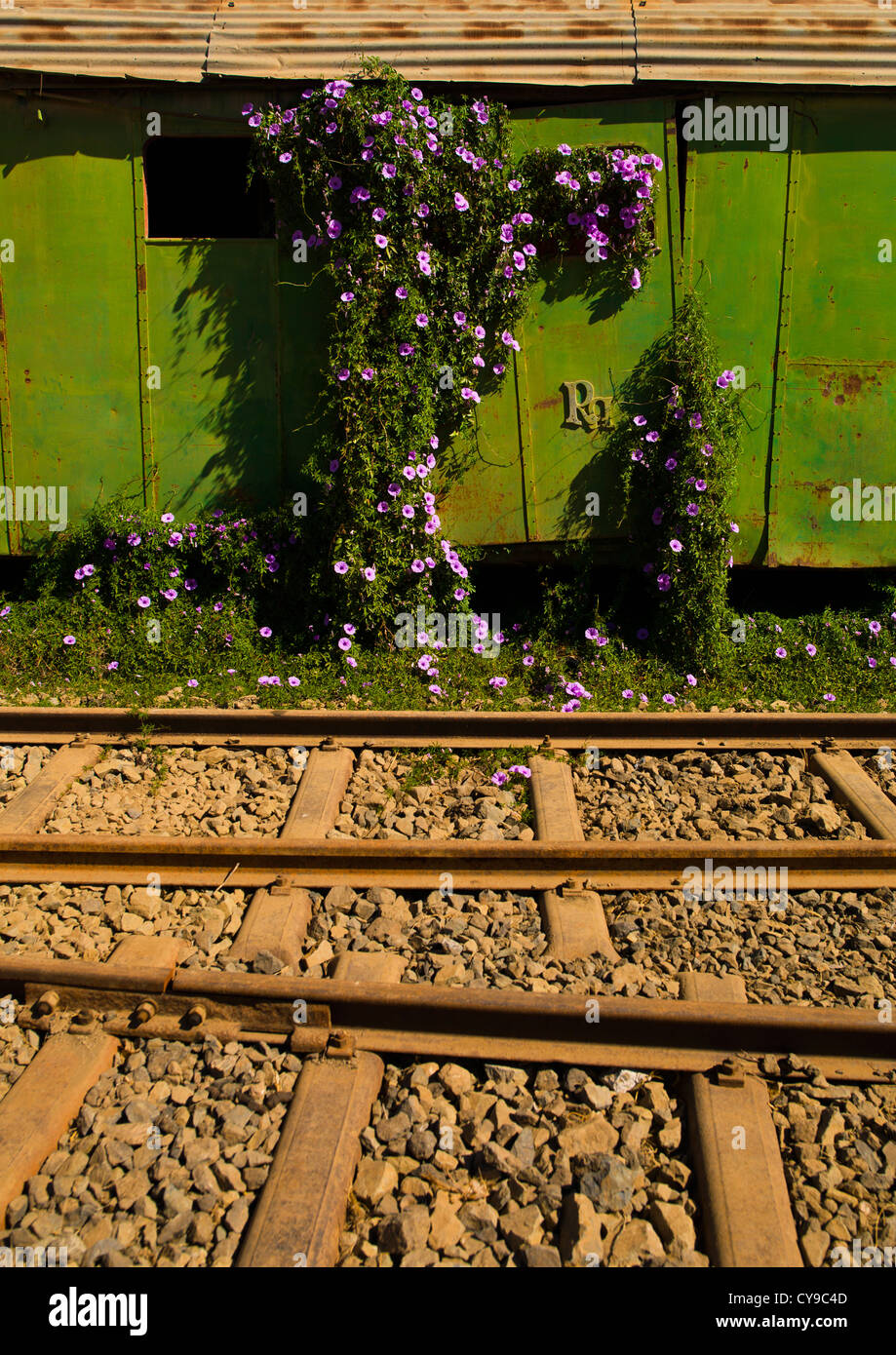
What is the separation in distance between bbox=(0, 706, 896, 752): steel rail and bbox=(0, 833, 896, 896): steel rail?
3.74ft

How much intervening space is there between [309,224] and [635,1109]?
587 centimetres

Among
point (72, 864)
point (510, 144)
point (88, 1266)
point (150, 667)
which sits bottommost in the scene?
point (88, 1266)

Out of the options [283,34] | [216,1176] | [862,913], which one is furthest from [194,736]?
[283,34]

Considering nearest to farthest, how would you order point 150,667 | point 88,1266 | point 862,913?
point 88,1266 → point 862,913 → point 150,667

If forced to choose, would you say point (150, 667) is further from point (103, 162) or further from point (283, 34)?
point (283, 34)

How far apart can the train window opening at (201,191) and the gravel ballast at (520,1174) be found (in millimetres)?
7992

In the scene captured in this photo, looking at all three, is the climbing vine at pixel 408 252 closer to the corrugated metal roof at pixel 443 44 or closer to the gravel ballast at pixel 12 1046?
the corrugated metal roof at pixel 443 44

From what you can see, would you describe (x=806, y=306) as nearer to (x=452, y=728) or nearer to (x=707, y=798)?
(x=707, y=798)

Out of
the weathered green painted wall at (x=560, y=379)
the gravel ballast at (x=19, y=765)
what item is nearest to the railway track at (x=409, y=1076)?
the gravel ballast at (x=19, y=765)

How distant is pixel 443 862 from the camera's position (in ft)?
14.6

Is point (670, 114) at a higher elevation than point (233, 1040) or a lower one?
higher

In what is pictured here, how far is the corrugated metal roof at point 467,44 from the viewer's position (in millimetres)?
6668

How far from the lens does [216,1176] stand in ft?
9.67

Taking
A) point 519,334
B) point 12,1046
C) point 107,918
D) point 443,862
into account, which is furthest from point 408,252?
point 12,1046
